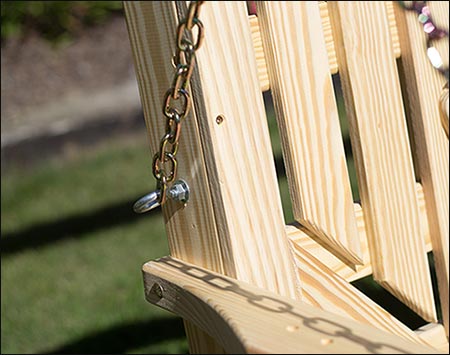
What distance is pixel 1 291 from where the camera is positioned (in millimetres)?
3994

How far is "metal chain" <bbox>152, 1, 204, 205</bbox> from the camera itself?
1062 millimetres

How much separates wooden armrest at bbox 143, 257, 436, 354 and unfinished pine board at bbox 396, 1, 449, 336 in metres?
0.42

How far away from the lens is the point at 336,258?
1.37 meters

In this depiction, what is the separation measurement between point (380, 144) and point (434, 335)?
1.16 ft

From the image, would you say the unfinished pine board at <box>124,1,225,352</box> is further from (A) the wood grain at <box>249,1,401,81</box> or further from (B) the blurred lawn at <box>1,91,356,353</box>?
(B) the blurred lawn at <box>1,91,356,353</box>

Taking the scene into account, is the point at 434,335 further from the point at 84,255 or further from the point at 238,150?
the point at 84,255

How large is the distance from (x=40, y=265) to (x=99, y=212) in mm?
676

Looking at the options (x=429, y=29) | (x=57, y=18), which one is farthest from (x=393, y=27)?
(x=57, y=18)

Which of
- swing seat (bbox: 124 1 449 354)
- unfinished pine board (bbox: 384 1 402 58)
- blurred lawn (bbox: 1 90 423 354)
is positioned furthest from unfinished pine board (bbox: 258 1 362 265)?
blurred lawn (bbox: 1 90 423 354)

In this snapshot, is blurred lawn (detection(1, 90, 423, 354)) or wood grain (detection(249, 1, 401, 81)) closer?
wood grain (detection(249, 1, 401, 81))

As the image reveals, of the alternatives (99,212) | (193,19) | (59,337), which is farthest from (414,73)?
(99,212)

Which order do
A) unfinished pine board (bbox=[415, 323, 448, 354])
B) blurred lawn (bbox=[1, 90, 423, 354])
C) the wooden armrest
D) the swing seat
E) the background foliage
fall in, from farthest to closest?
the background foliage, blurred lawn (bbox=[1, 90, 423, 354]), unfinished pine board (bbox=[415, 323, 448, 354]), the swing seat, the wooden armrest

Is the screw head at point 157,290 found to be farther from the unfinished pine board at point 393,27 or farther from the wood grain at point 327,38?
the unfinished pine board at point 393,27

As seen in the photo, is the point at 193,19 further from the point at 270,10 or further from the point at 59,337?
the point at 59,337
